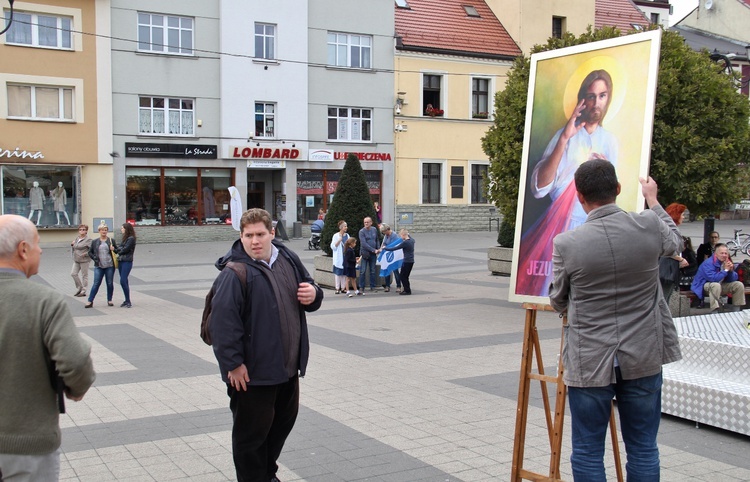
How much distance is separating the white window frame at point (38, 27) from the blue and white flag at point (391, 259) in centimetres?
1718

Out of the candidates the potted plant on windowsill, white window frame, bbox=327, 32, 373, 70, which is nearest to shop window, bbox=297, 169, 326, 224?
white window frame, bbox=327, 32, 373, 70

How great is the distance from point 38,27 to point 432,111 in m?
16.6

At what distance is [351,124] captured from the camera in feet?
110

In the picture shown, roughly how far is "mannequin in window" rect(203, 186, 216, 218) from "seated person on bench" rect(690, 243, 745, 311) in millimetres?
22110

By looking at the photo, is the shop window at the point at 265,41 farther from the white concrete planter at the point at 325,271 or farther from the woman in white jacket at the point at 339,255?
the woman in white jacket at the point at 339,255

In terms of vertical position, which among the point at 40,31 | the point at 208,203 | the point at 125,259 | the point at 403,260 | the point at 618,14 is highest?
the point at 618,14

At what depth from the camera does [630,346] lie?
361cm

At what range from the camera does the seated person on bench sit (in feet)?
41.3

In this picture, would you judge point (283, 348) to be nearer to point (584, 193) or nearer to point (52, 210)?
point (584, 193)

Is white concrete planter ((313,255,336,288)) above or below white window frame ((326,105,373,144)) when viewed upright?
below

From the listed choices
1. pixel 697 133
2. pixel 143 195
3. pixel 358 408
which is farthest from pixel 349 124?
pixel 358 408

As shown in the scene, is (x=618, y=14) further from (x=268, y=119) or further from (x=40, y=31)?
(x=40, y=31)

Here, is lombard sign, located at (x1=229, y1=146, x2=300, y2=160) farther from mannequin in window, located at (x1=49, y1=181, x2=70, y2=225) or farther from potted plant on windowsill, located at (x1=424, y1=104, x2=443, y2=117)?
potted plant on windowsill, located at (x1=424, y1=104, x2=443, y2=117)

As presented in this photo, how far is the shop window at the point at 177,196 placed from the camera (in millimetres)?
29641
